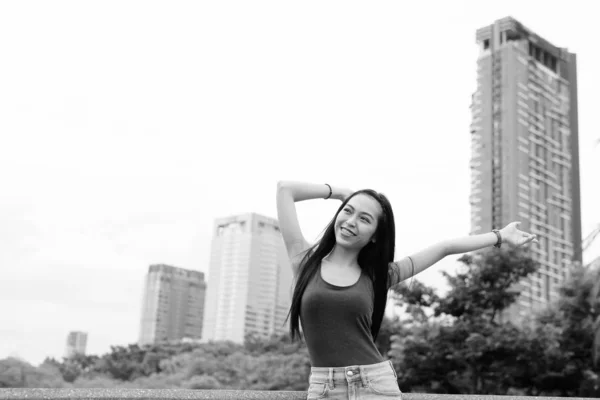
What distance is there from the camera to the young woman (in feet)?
7.41

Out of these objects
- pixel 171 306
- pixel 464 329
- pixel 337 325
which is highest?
pixel 171 306

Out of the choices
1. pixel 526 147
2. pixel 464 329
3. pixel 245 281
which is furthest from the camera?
pixel 245 281

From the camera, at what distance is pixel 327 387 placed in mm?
2266

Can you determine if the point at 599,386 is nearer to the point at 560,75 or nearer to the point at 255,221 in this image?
the point at 560,75

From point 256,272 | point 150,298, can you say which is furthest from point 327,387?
point 150,298

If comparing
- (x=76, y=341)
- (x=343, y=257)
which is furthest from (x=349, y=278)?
(x=76, y=341)

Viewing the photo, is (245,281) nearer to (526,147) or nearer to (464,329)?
(526,147)

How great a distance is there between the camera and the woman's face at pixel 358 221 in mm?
2396

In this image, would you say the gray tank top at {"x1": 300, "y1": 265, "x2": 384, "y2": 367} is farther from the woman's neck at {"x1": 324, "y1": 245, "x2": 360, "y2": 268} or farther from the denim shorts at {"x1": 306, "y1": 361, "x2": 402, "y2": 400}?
the woman's neck at {"x1": 324, "y1": 245, "x2": 360, "y2": 268}

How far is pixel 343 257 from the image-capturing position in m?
2.44

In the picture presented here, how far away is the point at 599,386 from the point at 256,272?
51.2 m

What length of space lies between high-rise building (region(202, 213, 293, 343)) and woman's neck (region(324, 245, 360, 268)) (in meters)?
57.8

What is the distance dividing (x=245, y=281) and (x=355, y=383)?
60311 millimetres

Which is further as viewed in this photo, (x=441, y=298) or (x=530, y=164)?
(x=530, y=164)
